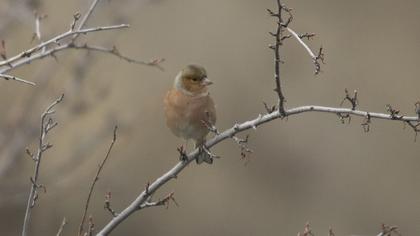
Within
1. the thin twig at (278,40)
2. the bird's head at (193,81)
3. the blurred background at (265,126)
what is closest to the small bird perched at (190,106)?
the bird's head at (193,81)

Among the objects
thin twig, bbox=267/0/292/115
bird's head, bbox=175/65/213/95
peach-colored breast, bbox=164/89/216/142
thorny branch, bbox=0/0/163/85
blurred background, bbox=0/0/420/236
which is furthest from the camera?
blurred background, bbox=0/0/420/236

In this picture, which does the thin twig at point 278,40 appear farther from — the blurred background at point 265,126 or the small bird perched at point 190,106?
the blurred background at point 265,126

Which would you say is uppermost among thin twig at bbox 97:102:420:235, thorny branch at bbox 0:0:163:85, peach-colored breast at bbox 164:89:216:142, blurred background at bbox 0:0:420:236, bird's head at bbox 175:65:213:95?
blurred background at bbox 0:0:420:236

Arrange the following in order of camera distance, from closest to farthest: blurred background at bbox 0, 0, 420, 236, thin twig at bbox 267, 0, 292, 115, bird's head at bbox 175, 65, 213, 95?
1. thin twig at bbox 267, 0, 292, 115
2. bird's head at bbox 175, 65, 213, 95
3. blurred background at bbox 0, 0, 420, 236

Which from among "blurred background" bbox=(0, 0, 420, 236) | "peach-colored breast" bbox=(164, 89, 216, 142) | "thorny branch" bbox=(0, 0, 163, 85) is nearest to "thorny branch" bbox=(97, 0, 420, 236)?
"thorny branch" bbox=(0, 0, 163, 85)

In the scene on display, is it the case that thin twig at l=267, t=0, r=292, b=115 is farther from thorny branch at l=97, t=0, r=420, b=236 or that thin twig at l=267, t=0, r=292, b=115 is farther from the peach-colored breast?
the peach-colored breast

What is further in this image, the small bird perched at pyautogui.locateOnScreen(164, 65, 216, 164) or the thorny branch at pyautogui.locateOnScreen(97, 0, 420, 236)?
the small bird perched at pyautogui.locateOnScreen(164, 65, 216, 164)

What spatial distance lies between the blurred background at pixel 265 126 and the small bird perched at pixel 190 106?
4.03 meters

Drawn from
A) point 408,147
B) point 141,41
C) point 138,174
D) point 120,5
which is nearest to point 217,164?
point 138,174

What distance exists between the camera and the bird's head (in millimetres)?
5523

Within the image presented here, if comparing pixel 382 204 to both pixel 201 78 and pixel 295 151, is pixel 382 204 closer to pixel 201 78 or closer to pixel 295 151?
pixel 295 151

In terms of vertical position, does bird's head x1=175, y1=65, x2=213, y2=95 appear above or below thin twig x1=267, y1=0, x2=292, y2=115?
above

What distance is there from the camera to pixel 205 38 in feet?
33.0

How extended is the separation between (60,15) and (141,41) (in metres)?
0.92
